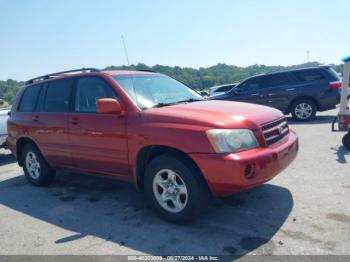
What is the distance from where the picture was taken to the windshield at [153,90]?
14.7 ft

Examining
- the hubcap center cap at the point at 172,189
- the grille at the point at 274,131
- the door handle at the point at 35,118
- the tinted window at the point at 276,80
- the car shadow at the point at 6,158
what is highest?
the tinted window at the point at 276,80

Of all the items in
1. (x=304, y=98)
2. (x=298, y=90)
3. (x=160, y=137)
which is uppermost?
(x=298, y=90)

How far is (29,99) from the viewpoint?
6.25 metres

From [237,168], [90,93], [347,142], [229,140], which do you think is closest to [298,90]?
[347,142]

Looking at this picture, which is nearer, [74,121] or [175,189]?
[175,189]

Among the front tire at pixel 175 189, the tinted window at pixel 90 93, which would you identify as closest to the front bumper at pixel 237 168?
the front tire at pixel 175 189

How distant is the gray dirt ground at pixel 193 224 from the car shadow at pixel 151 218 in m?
0.01

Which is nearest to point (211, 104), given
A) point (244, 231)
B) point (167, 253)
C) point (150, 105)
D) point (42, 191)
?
point (150, 105)

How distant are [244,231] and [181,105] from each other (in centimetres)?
170

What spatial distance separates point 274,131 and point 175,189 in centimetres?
133

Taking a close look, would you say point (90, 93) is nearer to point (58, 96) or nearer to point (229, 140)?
point (58, 96)

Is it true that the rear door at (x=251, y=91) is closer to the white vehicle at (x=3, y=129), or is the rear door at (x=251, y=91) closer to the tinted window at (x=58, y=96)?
the white vehicle at (x=3, y=129)

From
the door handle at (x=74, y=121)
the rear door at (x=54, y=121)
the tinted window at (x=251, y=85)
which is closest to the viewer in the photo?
the door handle at (x=74, y=121)

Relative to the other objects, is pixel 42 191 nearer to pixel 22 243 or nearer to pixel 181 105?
pixel 22 243
